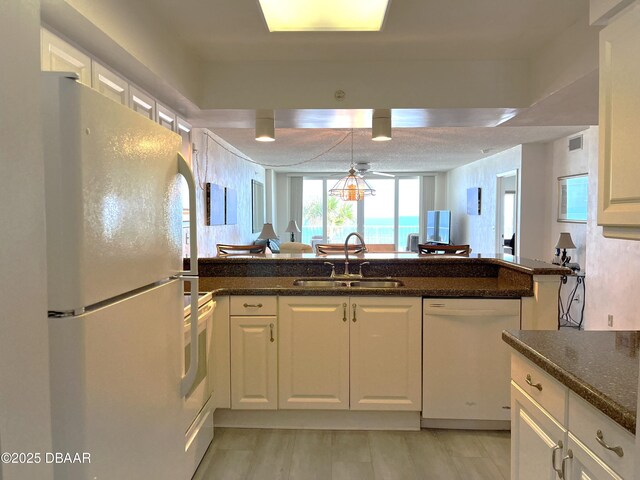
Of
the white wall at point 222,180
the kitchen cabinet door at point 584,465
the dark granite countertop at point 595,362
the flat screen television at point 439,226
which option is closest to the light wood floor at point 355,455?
the dark granite countertop at point 595,362

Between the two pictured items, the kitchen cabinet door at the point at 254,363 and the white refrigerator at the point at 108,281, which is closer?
the white refrigerator at the point at 108,281

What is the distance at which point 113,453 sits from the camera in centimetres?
111

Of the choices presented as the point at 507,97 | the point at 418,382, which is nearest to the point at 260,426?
the point at 418,382

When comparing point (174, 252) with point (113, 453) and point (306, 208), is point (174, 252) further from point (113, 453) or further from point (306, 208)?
point (306, 208)

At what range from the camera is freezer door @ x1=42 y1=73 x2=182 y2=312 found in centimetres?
94

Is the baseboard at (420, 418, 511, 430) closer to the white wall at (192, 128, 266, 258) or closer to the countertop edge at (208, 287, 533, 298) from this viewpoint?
the countertop edge at (208, 287, 533, 298)

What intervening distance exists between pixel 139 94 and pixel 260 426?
84.5 inches

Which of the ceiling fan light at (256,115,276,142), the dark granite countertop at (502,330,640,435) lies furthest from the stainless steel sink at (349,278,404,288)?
the dark granite countertop at (502,330,640,435)

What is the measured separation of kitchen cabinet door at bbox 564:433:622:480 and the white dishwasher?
1447 millimetres

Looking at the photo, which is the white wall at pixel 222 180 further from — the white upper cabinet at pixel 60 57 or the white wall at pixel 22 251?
the white wall at pixel 22 251

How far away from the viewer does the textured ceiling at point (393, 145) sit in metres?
5.40

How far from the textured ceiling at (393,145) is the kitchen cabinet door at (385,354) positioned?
311 cm

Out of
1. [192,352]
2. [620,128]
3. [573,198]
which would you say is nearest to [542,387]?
[620,128]

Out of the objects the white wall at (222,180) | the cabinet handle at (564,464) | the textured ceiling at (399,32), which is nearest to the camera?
the cabinet handle at (564,464)
